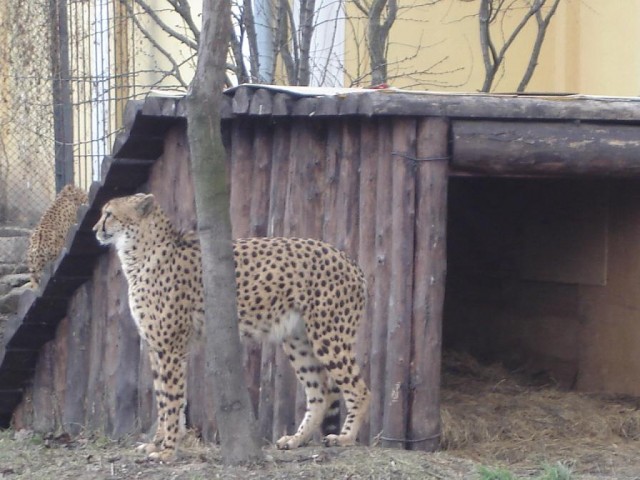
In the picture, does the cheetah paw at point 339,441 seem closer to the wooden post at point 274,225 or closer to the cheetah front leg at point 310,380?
the cheetah front leg at point 310,380

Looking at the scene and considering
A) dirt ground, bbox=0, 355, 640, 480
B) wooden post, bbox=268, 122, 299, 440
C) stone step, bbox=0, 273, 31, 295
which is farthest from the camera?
stone step, bbox=0, 273, 31, 295

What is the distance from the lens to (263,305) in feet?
23.5

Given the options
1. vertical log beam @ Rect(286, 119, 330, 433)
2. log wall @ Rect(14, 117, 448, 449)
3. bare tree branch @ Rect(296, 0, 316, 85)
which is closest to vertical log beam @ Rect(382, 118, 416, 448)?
log wall @ Rect(14, 117, 448, 449)

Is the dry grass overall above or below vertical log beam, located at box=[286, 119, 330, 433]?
below

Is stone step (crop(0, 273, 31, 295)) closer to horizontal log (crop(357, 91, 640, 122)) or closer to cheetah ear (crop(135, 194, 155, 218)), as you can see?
cheetah ear (crop(135, 194, 155, 218))

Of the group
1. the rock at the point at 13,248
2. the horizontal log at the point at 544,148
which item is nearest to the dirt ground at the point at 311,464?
the horizontal log at the point at 544,148

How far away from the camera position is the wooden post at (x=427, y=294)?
23.2ft

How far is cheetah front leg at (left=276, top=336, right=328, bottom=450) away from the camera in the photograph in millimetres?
7328

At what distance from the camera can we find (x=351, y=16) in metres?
12.1

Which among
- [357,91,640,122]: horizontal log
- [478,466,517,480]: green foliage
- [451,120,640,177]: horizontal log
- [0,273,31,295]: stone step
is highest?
[357,91,640,122]: horizontal log

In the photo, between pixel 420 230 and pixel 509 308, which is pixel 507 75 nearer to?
pixel 509 308

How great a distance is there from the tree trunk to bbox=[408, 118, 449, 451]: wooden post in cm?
138

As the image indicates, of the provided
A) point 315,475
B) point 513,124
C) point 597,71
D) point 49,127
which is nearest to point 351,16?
point 597,71

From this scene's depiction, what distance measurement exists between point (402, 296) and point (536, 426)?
5.93ft
